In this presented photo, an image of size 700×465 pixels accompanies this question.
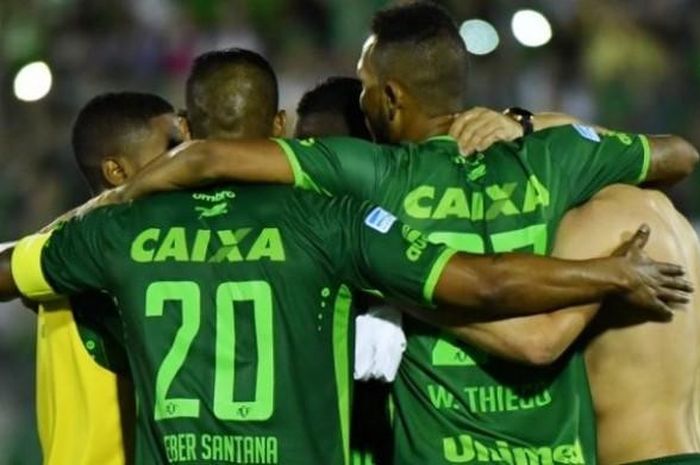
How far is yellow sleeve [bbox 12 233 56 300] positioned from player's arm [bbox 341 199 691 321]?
2.68 ft

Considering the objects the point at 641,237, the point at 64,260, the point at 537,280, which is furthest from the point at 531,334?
the point at 64,260

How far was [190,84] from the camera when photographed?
4.70 meters

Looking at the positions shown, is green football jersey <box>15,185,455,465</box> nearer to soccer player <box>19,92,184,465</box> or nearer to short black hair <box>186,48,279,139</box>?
short black hair <box>186,48,279,139</box>

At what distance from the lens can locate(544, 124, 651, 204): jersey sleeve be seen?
478 cm

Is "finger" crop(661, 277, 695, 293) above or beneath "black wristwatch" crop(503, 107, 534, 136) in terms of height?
beneath

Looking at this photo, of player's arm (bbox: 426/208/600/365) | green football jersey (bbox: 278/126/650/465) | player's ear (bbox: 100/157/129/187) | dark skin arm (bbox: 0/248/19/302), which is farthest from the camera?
player's ear (bbox: 100/157/129/187)

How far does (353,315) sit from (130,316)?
1.82ft

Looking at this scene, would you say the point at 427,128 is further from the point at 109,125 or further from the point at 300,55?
the point at 300,55

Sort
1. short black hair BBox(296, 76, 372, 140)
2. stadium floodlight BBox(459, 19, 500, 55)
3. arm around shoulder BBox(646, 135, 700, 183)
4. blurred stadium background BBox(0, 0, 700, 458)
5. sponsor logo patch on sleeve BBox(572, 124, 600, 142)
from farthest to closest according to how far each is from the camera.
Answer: stadium floodlight BBox(459, 19, 500, 55)
blurred stadium background BBox(0, 0, 700, 458)
short black hair BBox(296, 76, 372, 140)
arm around shoulder BBox(646, 135, 700, 183)
sponsor logo patch on sleeve BBox(572, 124, 600, 142)

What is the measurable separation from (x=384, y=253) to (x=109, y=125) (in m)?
1.28

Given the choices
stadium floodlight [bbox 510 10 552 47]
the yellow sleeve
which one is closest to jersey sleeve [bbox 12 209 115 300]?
the yellow sleeve

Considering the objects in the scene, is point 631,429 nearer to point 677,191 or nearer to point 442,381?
point 442,381

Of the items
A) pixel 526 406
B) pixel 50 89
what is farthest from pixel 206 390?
pixel 50 89

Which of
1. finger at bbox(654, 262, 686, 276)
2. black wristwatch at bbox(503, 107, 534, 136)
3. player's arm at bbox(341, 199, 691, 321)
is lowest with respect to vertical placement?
finger at bbox(654, 262, 686, 276)
